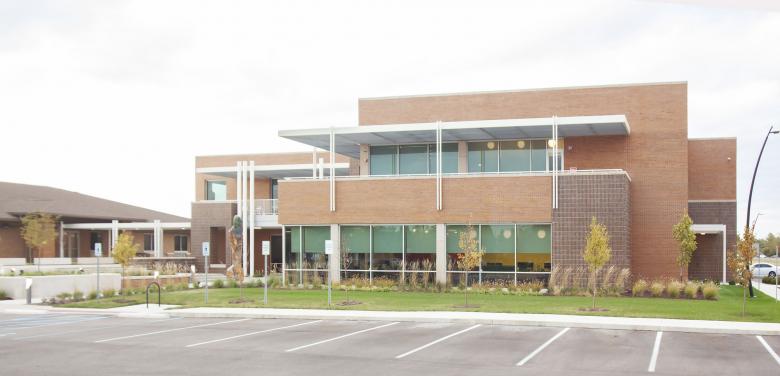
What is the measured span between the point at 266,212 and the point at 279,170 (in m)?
3.98

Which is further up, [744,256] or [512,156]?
[512,156]

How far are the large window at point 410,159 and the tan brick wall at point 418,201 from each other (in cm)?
276

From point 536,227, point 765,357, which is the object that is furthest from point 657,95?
point 765,357

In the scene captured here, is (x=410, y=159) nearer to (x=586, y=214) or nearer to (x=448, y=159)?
(x=448, y=159)

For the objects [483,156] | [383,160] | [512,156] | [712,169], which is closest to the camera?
[512,156]

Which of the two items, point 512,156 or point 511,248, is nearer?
point 511,248

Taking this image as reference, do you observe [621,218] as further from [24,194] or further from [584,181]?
[24,194]

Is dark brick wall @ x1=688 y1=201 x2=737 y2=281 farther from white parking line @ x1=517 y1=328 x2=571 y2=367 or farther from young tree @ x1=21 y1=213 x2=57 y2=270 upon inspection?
young tree @ x1=21 y1=213 x2=57 y2=270

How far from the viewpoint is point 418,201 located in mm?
33469

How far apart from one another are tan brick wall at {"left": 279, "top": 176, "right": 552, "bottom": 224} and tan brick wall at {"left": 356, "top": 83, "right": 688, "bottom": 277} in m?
1.16

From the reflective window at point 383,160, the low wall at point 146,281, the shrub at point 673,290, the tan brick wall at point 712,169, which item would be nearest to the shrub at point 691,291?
the shrub at point 673,290

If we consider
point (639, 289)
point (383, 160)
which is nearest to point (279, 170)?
point (383, 160)

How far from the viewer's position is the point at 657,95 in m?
34.0

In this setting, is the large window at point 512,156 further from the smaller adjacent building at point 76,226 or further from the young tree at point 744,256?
the smaller adjacent building at point 76,226
